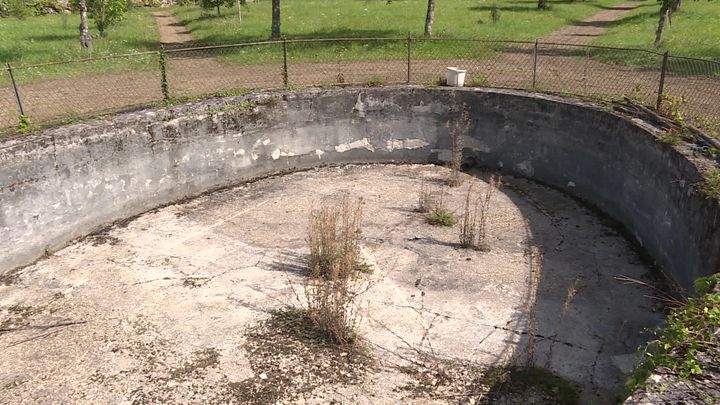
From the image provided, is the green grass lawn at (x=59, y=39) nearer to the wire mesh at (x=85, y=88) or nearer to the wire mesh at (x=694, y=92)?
the wire mesh at (x=85, y=88)

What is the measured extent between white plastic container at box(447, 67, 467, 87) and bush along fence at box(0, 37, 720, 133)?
24 centimetres

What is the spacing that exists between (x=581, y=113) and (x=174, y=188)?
24.4 feet

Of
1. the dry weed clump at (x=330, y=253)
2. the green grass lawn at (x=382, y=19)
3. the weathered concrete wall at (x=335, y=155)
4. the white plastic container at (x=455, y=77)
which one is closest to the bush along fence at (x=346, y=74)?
the white plastic container at (x=455, y=77)

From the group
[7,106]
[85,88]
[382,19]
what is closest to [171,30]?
[382,19]

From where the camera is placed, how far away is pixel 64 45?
21.1 meters

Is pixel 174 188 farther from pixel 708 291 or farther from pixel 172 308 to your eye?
pixel 708 291

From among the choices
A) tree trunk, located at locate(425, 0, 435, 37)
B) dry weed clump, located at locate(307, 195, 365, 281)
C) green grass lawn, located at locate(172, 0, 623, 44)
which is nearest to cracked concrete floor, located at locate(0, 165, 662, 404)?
dry weed clump, located at locate(307, 195, 365, 281)

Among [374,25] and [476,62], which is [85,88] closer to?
[476,62]

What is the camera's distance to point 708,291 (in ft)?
15.4

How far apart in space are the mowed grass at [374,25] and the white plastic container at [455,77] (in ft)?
14.8

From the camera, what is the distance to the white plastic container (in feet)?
38.7

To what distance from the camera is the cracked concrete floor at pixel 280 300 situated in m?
5.88

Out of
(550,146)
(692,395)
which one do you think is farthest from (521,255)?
(692,395)

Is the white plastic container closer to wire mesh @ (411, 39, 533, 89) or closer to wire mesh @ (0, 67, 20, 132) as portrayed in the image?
wire mesh @ (411, 39, 533, 89)
